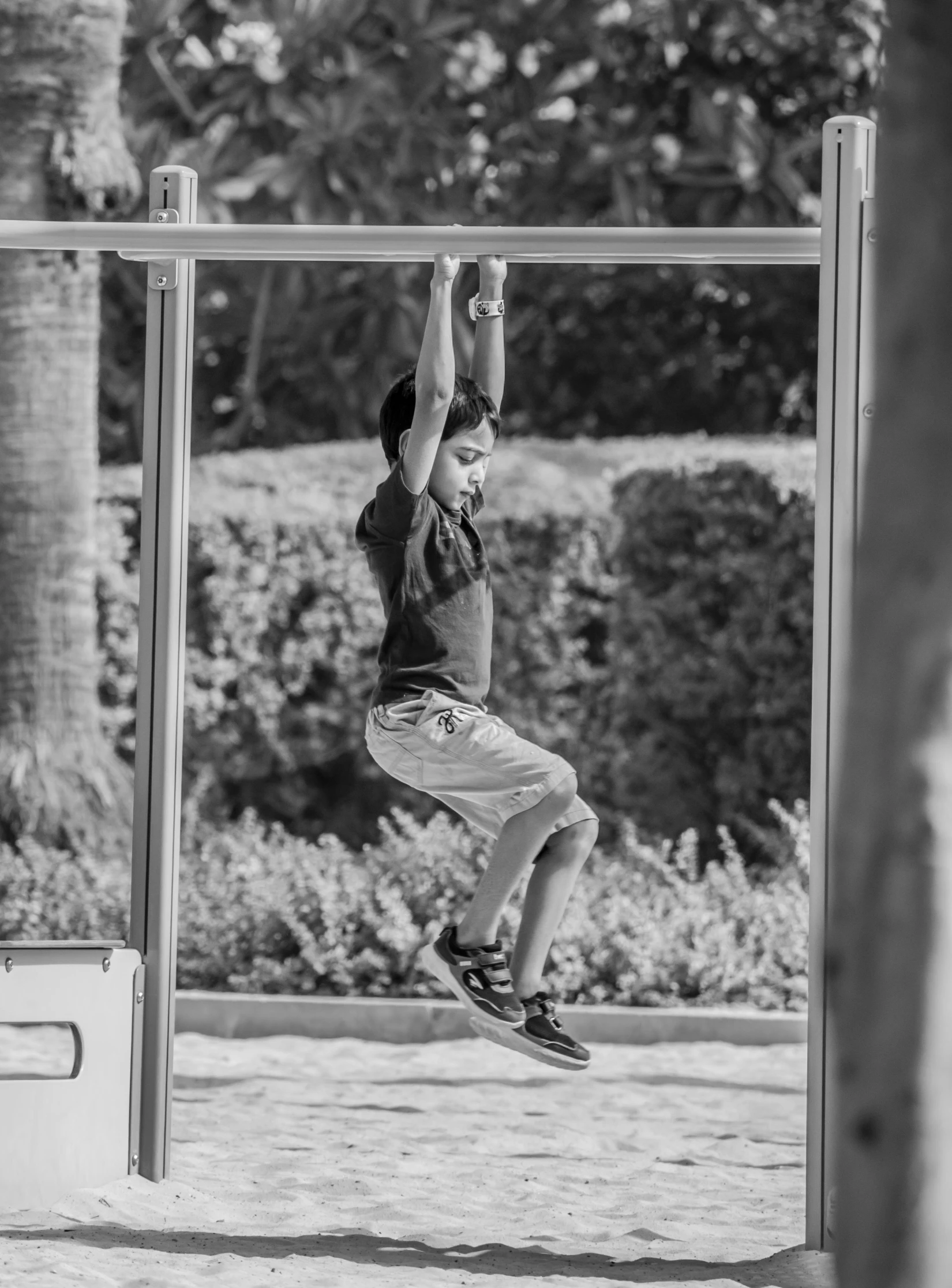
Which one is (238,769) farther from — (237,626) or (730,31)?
(730,31)

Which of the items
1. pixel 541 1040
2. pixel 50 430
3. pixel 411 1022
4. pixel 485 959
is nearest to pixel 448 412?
pixel 485 959

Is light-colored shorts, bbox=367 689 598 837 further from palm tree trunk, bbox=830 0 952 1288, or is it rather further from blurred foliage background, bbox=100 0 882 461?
blurred foliage background, bbox=100 0 882 461

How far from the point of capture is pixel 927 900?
1.64 m

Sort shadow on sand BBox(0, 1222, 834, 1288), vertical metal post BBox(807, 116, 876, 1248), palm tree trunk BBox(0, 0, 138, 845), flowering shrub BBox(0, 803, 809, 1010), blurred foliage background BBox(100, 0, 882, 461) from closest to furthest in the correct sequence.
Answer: shadow on sand BBox(0, 1222, 834, 1288), vertical metal post BBox(807, 116, 876, 1248), flowering shrub BBox(0, 803, 809, 1010), palm tree trunk BBox(0, 0, 138, 845), blurred foliage background BBox(100, 0, 882, 461)

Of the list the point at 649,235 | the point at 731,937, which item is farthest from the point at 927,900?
the point at 731,937

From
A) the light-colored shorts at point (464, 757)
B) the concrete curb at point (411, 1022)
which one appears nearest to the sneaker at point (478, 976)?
the light-colored shorts at point (464, 757)

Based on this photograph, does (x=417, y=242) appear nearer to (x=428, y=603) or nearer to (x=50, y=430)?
(x=428, y=603)

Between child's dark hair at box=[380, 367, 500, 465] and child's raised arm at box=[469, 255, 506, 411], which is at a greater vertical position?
child's raised arm at box=[469, 255, 506, 411]

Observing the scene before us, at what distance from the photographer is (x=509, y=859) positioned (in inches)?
151

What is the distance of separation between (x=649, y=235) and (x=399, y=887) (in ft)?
11.6

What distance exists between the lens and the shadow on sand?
3559 mm

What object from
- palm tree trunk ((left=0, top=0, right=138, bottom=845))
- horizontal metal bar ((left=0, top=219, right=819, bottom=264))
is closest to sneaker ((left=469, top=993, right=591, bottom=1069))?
horizontal metal bar ((left=0, top=219, right=819, bottom=264))

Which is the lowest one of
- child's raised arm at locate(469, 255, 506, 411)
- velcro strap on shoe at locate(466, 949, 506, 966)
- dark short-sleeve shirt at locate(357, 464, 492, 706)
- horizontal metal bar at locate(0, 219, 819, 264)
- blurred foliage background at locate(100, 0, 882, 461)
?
velcro strap on shoe at locate(466, 949, 506, 966)

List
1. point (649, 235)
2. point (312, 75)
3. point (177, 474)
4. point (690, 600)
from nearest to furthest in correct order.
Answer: point (649, 235) → point (177, 474) → point (690, 600) → point (312, 75)
